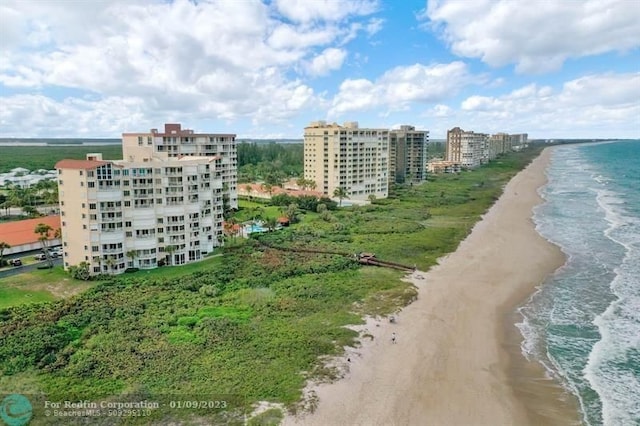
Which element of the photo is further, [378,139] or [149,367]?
[378,139]

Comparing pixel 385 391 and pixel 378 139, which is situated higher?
pixel 378 139

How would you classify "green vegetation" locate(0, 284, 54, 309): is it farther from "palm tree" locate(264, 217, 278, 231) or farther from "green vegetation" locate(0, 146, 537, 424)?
"palm tree" locate(264, 217, 278, 231)

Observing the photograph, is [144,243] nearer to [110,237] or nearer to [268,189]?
[110,237]

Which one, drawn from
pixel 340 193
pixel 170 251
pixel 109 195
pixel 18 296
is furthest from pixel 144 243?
pixel 340 193

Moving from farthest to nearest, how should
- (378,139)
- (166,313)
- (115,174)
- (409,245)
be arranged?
(378,139) → (409,245) → (115,174) → (166,313)

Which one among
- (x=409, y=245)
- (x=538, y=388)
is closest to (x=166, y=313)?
(x=538, y=388)

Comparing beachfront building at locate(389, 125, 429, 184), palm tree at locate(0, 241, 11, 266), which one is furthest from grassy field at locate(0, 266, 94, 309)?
beachfront building at locate(389, 125, 429, 184)

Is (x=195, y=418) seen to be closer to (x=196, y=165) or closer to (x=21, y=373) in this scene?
(x=21, y=373)
